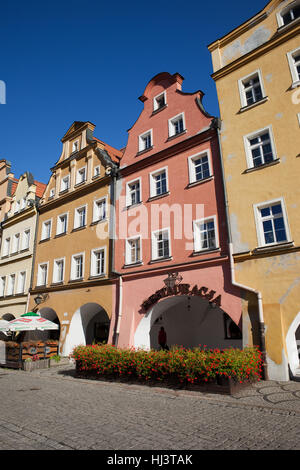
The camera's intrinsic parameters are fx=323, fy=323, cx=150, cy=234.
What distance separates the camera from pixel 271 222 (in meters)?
12.4

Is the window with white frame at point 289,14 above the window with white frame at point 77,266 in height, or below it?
above

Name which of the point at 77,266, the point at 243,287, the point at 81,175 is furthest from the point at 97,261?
the point at 243,287

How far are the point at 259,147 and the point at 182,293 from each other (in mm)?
7027

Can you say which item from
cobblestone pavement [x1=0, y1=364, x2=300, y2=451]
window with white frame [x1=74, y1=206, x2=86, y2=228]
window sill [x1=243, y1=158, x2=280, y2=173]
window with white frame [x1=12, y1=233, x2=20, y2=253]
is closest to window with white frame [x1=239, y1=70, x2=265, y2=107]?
window sill [x1=243, y1=158, x2=280, y2=173]

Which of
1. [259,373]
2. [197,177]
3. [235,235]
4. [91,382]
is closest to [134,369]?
[91,382]

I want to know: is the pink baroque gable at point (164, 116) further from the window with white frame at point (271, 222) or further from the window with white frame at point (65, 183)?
the window with white frame at point (65, 183)

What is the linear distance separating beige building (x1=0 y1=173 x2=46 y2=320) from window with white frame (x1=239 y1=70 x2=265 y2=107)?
17.4m

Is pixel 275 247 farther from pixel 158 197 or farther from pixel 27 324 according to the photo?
pixel 27 324

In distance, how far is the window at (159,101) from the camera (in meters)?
18.7

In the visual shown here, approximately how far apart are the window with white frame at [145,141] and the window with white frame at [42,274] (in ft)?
35.2

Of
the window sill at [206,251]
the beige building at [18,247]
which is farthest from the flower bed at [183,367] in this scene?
the beige building at [18,247]

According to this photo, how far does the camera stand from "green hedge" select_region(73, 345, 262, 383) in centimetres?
913

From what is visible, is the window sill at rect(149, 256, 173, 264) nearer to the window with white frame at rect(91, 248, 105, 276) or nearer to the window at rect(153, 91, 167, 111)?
the window with white frame at rect(91, 248, 105, 276)

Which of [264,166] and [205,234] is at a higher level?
[264,166]
